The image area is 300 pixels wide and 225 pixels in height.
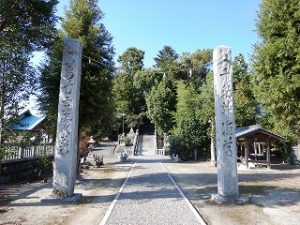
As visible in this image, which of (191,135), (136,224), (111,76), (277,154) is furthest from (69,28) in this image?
(277,154)

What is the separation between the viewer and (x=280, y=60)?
1248 cm

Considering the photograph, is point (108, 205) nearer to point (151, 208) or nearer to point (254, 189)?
point (151, 208)

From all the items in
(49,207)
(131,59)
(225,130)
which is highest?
(131,59)

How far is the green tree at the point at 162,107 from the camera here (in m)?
55.9

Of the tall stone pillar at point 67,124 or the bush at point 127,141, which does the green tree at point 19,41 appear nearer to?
the tall stone pillar at point 67,124

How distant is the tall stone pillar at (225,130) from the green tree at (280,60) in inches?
49.3

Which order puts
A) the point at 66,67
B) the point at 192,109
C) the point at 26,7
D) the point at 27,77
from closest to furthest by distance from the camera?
the point at 27,77
the point at 26,7
the point at 66,67
the point at 192,109

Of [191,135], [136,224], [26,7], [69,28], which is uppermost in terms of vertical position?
[69,28]

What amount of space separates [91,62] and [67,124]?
703cm

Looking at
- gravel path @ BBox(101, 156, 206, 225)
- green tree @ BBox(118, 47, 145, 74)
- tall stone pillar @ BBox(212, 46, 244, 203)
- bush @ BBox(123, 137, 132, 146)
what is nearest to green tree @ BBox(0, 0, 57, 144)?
gravel path @ BBox(101, 156, 206, 225)

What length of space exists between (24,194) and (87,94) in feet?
22.5

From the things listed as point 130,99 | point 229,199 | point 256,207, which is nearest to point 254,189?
point 229,199

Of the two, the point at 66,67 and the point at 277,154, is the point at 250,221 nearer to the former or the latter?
the point at 66,67

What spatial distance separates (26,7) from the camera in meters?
12.6
